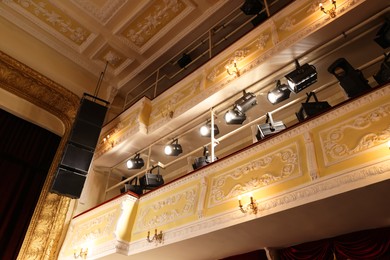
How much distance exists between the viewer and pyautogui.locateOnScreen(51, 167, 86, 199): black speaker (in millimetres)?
5324

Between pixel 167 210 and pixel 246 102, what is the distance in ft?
5.86

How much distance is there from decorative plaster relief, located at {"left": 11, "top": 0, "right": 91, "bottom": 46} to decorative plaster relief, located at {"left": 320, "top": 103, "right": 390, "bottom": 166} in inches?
223

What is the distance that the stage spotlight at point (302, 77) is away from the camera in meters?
4.13

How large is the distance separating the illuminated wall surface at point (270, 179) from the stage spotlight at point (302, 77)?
95 centimetres

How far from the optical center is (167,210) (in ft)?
13.7

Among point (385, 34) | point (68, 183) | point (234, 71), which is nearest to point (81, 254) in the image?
point (68, 183)

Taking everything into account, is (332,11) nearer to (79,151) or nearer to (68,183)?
(79,151)

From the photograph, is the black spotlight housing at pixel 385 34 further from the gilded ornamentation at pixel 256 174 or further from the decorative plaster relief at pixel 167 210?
the decorative plaster relief at pixel 167 210

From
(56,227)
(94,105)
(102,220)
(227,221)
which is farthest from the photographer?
(94,105)

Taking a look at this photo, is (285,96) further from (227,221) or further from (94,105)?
(94,105)

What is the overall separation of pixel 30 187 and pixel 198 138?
3242 mm

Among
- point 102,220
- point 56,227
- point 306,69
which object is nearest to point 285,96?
point 306,69

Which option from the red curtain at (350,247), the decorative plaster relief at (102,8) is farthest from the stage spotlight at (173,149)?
the decorative plaster relief at (102,8)

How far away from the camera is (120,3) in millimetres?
6488
